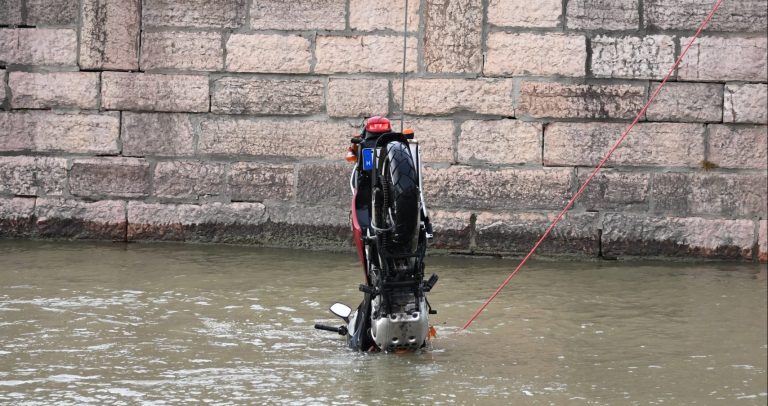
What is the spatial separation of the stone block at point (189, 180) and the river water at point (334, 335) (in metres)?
0.40

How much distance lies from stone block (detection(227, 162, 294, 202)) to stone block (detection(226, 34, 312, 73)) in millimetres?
652

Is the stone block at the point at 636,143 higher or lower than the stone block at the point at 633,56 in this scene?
lower

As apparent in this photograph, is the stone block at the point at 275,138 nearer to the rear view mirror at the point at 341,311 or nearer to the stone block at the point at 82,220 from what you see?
the stone block at the point at 82,220

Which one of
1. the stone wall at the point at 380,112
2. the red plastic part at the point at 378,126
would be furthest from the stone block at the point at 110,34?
the red plastic part at the point at 378,126

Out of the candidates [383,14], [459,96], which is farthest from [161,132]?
[459,96]

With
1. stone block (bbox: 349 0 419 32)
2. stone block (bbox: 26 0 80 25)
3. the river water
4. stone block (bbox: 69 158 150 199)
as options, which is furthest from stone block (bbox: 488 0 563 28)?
stone block (bbox: 26 0 80 25)

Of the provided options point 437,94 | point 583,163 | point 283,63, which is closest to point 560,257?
point 583,163

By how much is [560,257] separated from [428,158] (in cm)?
110

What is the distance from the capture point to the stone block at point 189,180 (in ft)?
A: 28.2

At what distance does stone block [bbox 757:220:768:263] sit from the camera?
8344mm

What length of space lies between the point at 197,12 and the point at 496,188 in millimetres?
2330

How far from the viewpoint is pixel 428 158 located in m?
8.47

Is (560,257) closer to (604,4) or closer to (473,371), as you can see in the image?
(604,4)

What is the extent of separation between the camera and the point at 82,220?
8633mm
